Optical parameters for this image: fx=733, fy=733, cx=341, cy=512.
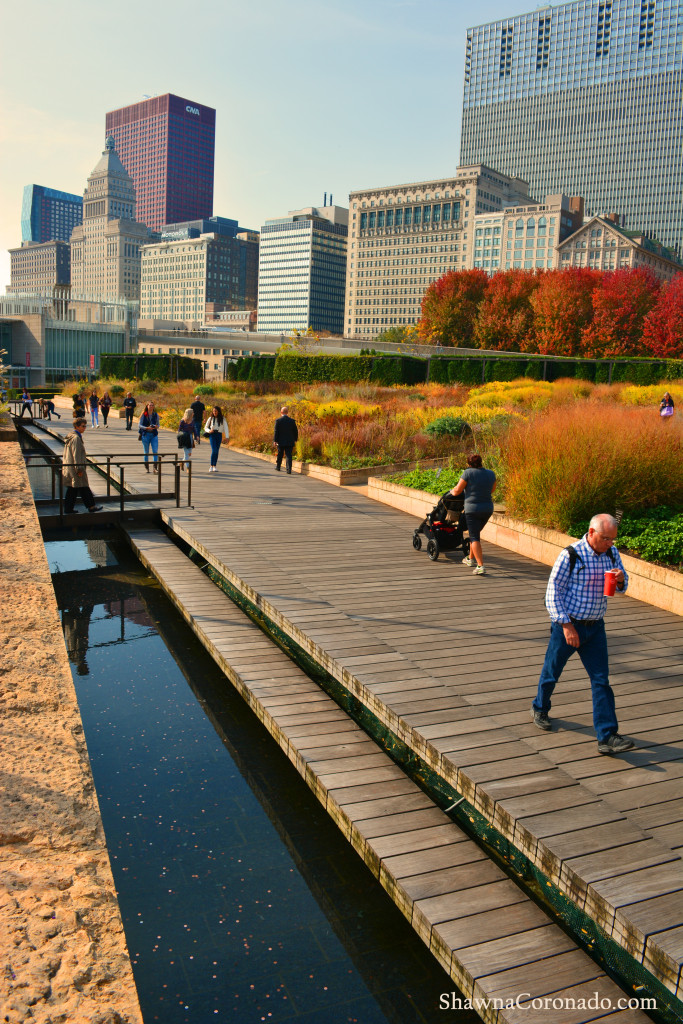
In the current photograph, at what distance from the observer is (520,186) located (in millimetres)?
170875

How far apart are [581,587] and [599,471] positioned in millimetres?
5175

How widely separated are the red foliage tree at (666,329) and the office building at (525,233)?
94.9 meters

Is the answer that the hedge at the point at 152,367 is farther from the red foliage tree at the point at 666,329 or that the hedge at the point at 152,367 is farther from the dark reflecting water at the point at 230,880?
the dark reflecting water at the point at 230,880

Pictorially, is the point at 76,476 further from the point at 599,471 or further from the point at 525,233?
the point at 525,233

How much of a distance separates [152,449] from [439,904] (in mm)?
16588

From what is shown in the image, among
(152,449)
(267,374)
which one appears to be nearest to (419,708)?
(152,449)

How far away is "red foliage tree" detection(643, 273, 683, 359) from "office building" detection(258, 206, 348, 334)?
5753 inches

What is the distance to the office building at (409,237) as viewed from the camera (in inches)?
6216

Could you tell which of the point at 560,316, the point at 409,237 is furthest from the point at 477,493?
the point at 409,237

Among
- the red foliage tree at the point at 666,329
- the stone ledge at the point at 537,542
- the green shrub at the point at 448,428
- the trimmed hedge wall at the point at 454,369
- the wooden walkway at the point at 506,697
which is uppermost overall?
the red foliage tree at the point at 666,329

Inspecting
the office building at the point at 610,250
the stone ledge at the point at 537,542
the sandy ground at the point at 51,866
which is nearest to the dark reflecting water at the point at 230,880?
the sandy ground at the point at 51,866

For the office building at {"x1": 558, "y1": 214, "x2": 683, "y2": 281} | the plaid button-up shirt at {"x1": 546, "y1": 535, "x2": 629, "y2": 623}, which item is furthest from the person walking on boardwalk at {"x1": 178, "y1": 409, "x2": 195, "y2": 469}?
the office building at {"x1": 558, "y1": 214, "x2": 683, "y2": 281}

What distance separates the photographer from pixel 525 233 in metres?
145

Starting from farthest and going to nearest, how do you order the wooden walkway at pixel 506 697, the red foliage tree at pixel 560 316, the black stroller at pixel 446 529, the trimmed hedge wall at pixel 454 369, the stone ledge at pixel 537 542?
1. the red foliage tree at pixel 560 316
2. the trimmed hedge wall at pixel 454 369
3. the black stroller at pixel 446 529
4. the stone ledge at pixel 537 542
5. the wooden walkway at pixel 506 697
